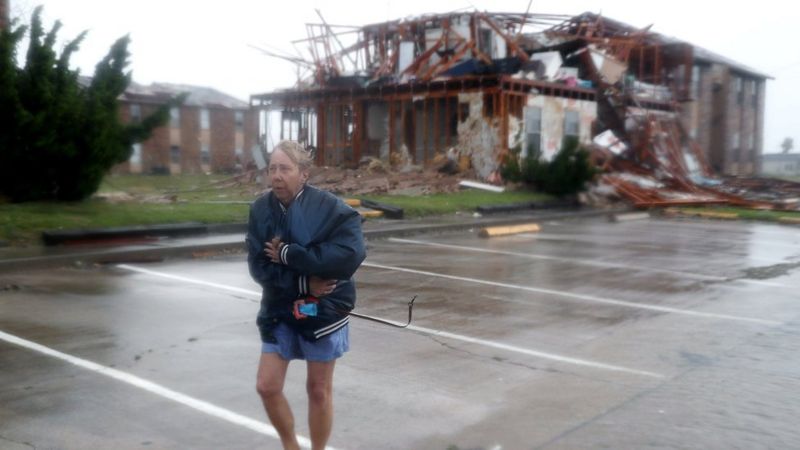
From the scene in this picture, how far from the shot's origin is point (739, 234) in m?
19.3

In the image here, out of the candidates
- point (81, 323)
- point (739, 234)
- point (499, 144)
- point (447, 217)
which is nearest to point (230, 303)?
point (81, 323)

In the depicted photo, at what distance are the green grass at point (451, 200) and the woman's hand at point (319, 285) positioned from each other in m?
15.7

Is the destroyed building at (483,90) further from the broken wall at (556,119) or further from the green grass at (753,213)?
the green grass at (753,213)

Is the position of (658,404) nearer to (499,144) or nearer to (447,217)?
(447,217)

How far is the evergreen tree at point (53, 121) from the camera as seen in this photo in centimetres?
1381

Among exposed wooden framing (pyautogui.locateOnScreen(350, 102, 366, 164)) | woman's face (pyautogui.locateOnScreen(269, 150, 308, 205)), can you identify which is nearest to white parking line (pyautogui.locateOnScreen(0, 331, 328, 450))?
woman's face (pyautogui.locateOnScreen(269, 150, 308, 205))

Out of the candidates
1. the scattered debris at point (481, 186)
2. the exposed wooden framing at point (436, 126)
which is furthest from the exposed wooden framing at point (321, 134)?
the scattered debris at point (481, 186)

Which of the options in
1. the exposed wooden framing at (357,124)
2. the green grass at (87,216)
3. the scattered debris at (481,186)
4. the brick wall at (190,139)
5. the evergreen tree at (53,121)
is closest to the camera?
the green grass at (87,216)

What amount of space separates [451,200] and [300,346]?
18452mm

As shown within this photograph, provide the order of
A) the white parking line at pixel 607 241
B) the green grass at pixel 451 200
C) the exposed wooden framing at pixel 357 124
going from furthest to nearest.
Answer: the exposed wooden framing at pixel 357 124 → the green grass at pixel 451 200 → the white parking line at pixel 607 241

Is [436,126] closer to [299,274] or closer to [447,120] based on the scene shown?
[447,120]

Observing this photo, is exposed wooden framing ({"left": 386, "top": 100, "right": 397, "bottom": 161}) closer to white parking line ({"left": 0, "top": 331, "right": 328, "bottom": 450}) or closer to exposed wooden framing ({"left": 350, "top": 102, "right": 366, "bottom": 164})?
exposed wooden framing ({"left": 350, "top": 102, "right": 366, "bottom": 164})

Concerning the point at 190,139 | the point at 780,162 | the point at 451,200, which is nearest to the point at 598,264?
the point at 451,200

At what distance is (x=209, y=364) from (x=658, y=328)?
15.0ft
